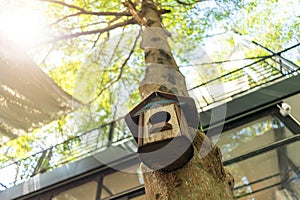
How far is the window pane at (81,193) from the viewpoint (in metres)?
3.78

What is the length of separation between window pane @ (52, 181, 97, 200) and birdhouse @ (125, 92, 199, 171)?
2932 millimetres

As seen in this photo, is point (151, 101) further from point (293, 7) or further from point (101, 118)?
point (293, 7)

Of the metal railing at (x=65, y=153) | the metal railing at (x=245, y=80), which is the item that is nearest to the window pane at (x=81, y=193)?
the metal railing at (x=65, y=153)

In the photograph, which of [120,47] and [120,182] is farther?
[120,47]

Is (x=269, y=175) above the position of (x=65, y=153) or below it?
below

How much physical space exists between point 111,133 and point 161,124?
3.99 metres

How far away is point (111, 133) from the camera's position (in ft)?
16.3

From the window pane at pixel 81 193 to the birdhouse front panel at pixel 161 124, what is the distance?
2982mm

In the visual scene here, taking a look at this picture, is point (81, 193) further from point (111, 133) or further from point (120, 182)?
point (111, 133)

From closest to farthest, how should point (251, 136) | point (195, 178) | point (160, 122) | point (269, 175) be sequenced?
point (195, 178) → point (160, 122) → point (269, 175) → point (251, 136)

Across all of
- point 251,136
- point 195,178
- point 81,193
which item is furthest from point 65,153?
point 195,178

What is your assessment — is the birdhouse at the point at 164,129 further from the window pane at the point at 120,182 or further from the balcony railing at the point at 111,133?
the balcony railing at the point at 111,133

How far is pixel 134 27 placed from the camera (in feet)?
17.5

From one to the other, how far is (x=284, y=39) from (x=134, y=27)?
2939mm
